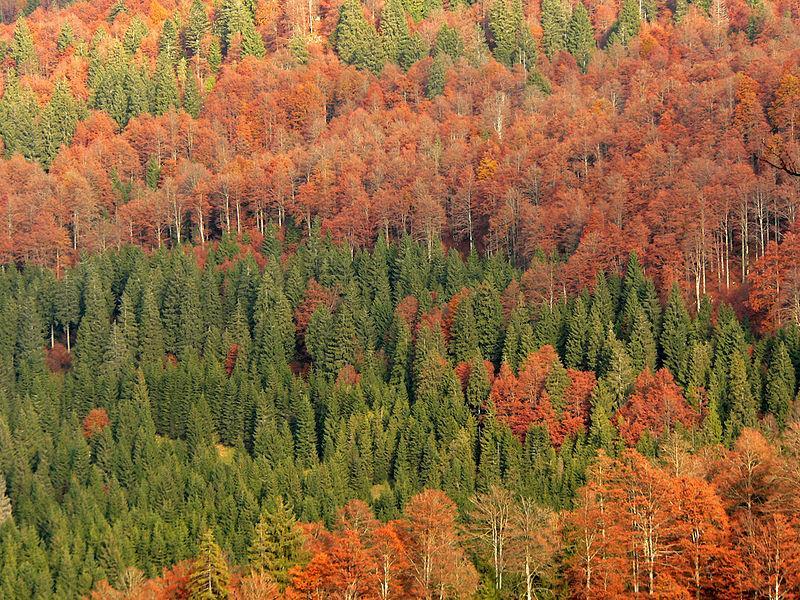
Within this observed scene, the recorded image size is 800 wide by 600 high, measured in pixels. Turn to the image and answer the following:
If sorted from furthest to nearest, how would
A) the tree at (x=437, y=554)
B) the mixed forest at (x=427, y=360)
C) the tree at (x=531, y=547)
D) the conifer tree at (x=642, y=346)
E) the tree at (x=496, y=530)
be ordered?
1. the conifer tree at (x=642, y=346)
2. the tree at (x=496, y=530)
3. the mixed forest at (x=427, y=360)
4. the tree at (x=531, y=547)
5. the tree at (x=437, y=554)

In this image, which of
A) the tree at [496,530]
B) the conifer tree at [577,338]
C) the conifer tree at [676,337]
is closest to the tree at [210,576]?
the tree at [496,530]

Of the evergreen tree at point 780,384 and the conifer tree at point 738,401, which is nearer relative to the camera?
the conifer tree at point 738,401

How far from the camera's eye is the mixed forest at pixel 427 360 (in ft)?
258

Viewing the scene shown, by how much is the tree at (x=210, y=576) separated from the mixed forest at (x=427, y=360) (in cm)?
26

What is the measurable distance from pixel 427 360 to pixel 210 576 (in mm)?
47519

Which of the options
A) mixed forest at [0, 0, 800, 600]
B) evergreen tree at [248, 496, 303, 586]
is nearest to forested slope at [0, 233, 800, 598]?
evergreen tree at [248, 496, 303, 586]

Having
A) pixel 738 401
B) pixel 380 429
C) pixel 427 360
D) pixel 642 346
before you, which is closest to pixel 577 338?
pixel 642 346

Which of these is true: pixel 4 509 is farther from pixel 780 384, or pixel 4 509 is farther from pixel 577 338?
pixel 780 384

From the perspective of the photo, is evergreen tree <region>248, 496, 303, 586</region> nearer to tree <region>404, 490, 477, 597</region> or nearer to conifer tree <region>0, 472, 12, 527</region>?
tree <region>404, 490, 477, 597</region>

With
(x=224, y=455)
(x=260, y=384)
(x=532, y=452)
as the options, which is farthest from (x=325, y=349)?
(x=532, y=452)

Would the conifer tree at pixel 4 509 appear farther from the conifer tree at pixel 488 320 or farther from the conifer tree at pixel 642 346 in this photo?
the conifer tree at pixel 642 346

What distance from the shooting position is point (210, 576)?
262 ft

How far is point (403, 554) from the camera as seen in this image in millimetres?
79062

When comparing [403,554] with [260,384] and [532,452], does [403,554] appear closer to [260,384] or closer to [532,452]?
[532,452]
